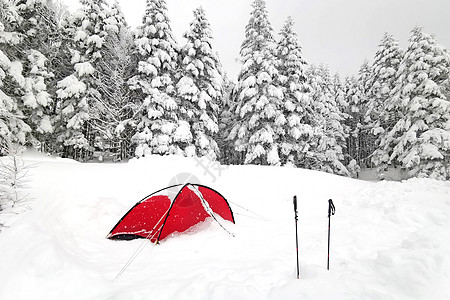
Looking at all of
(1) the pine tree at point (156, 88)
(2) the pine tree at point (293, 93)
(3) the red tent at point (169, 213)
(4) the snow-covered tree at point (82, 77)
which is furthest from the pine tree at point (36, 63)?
(2) the pine tree at point (293, 93)

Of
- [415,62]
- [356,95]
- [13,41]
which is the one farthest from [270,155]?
[356,95]

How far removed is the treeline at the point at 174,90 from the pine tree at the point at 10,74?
41 cm

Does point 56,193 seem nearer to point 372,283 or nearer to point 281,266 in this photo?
point 281,266

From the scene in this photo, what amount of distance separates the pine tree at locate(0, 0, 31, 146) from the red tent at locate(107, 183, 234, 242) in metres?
10.7

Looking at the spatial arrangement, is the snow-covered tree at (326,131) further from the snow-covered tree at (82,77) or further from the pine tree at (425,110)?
the snow-covered tree at (82,77)

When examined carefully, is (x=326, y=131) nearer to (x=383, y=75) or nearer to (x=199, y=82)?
(x=383, y=75)

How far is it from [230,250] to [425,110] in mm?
18487

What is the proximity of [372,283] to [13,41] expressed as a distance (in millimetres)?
19015

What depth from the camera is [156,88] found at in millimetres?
16172

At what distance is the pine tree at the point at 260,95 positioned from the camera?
1661cm

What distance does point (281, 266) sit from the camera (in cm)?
388

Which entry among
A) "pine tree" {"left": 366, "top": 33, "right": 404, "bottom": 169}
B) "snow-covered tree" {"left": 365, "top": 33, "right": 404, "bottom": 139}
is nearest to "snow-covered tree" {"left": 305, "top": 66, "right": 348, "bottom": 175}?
"pine tree" {"left": 366, "top": 33, "right": 404, "bottom": 169}

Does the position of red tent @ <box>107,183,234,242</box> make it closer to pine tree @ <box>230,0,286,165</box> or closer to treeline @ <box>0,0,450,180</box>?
treeline @ <box>0,0,450,180</box>

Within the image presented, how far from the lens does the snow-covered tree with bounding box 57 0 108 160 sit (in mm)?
16375
